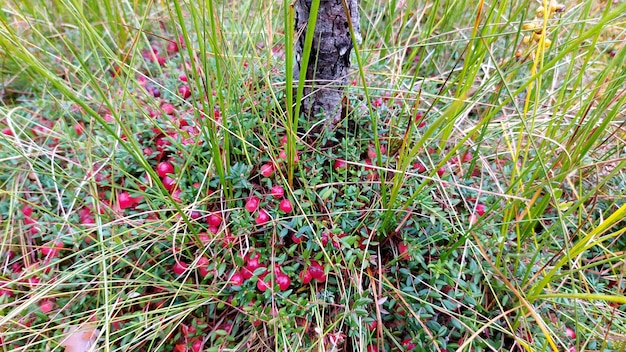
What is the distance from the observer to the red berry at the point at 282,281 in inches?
46.6

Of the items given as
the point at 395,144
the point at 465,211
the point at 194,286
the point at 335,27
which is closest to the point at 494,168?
the point at 465,211

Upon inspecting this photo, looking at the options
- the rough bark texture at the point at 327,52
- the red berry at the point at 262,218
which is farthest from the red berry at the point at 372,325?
the rough bark texture at the point at 327,52

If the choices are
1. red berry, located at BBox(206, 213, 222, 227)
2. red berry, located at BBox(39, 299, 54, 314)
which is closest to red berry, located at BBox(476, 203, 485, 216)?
red berry, located at BBox(206, 213, 222, 227)

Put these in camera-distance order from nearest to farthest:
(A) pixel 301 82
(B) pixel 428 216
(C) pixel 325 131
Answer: (A) pixel 301 82, (B) pixel 428 216, (C) pixel 325 131

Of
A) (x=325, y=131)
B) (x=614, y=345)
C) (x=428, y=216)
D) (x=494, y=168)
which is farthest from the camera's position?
(x=494, y=168)

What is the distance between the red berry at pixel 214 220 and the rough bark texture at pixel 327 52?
0.46 metres

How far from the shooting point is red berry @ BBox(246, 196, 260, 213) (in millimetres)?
1253

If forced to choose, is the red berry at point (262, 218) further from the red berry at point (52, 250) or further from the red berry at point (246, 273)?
the red berry at point (52, 250)

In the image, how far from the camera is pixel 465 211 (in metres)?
1.32

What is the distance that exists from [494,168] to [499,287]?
468 millimetres

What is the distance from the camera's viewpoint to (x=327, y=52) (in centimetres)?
126

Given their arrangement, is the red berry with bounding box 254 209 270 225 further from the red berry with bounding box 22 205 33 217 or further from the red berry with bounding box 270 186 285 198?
the red berry with bounding box 22 205 33 217

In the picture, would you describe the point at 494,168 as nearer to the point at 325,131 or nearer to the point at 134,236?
the point at 325,131

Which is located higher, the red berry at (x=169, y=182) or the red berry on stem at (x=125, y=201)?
the red berry at (x=169, y=182)
